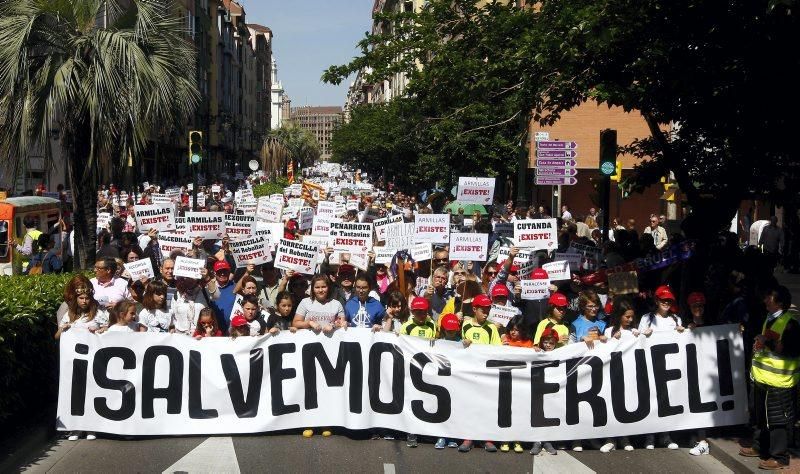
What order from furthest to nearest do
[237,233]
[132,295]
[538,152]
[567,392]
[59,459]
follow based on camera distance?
[538,152], [237,233], [132,295], [567,392], [59,459]

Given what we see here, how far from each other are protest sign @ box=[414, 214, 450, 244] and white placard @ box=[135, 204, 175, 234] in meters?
3.56

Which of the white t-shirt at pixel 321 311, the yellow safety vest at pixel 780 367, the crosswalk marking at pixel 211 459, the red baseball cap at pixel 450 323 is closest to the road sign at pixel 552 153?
the white t-shirt at pixel 321 311

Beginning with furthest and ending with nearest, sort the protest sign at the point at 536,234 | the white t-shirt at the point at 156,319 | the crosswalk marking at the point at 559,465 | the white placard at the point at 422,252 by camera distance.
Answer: the white placard at the point at 422,252, the protest sign at the point at 536,234, the white t-shirt at the point at 156,319, the crosswalk marking at the point at 559,465

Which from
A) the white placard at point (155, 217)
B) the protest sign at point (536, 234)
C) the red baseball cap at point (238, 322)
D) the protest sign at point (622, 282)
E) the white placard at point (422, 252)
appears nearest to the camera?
the red baseball cap at point (238, 322)

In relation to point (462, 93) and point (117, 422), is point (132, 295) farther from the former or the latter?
point (462, 93)

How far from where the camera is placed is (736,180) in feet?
44.2

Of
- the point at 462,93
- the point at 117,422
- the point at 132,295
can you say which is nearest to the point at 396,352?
the point at 117,422

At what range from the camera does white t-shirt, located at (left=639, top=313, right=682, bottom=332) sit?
966 cm

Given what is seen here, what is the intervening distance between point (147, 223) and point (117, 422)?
6284 mm

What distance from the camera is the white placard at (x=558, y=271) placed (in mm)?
11961

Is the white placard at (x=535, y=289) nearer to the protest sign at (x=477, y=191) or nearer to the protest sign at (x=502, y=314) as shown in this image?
the protest sign at (x=502, y=314)

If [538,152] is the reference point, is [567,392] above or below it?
below

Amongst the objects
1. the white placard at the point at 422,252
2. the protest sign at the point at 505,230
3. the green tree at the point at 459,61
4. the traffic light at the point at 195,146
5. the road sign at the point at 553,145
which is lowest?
the white placard at the point at 422,252

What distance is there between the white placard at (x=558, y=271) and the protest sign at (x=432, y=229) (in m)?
3.25
